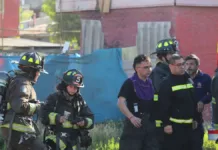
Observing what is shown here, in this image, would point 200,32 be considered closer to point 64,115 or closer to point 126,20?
point 126,20

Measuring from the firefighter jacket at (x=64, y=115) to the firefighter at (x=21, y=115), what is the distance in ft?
0.50

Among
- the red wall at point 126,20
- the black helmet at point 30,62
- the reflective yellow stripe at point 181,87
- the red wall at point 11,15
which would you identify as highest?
the red wall at point 11,15

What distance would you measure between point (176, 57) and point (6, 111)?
2.26 meters

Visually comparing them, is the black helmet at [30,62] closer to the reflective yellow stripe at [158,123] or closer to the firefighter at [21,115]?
the firefighter at [21,115]

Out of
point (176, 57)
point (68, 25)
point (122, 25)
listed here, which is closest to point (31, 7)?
point (68, 25)

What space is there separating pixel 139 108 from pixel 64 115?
1.04 meters

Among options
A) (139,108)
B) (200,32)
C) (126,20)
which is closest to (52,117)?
(139,108)

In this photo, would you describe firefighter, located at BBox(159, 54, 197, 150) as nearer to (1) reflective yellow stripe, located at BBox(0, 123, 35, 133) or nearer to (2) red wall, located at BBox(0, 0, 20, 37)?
(1) reflective yellow stripe, located at BBox(0, 123, 35, 133)

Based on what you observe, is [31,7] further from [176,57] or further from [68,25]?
[176,57]

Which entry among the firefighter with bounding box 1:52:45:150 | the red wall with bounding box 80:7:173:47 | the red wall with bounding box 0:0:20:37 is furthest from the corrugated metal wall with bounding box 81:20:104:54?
the red wall with bounding box 0:0:20:37

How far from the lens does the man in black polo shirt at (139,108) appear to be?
22.8ft

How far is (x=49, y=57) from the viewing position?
10961mm

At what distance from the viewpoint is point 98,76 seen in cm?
1111

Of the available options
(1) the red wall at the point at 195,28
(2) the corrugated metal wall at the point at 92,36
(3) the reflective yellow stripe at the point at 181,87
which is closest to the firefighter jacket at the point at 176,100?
(3) the reflective yellow stripe at the point at 181,87
